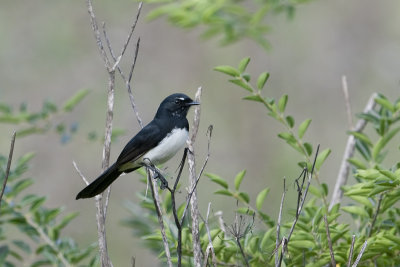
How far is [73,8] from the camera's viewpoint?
32.6ft

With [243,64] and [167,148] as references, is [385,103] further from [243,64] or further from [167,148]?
[167,148]

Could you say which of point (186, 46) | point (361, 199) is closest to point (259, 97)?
point (361, 199)

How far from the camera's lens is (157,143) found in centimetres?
416

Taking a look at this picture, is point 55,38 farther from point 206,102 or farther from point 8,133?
point 206,102

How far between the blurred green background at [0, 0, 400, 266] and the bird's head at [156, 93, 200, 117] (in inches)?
156

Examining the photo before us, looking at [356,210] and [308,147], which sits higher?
[308,147]

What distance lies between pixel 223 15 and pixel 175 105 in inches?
56.8

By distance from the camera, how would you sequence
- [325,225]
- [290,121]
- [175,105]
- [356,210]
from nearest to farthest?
[325,225] < [356,210] < [290,121] < [175,105]

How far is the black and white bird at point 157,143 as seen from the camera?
13.3ft

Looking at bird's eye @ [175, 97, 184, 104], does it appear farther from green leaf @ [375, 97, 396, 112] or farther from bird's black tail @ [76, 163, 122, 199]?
green leaf @ [375, 97, 396, 112]

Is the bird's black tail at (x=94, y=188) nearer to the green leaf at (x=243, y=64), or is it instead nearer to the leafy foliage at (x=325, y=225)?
the leafy foliage at (x=325, y=225)

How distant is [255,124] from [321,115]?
0.79 metres

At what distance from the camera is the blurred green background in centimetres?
873

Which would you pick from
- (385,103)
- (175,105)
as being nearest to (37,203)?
(175,105)
